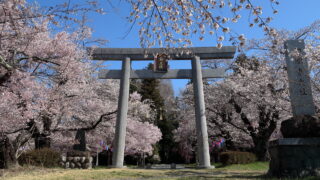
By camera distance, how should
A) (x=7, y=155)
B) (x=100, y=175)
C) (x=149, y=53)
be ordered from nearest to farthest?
(x=100, y=175) → (x=7, y=155) → (x=149, y=53)

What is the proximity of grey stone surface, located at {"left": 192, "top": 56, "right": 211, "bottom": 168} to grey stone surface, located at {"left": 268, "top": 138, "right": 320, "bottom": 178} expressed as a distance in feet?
20.1

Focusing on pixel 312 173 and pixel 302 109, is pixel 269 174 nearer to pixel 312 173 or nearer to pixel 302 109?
pixel 312 173

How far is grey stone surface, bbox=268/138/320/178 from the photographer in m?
6.54

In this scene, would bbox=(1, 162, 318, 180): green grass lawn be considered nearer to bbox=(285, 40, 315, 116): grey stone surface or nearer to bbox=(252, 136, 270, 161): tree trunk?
bbox=(285, 40, 315, 116): grey stone surface

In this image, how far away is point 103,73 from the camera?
14578 mm

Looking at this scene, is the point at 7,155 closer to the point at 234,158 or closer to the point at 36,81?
the point at 36,81

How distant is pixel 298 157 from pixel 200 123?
6.88 m

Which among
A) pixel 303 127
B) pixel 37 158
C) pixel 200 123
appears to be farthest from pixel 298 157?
pixel 37 158

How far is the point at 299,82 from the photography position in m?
7.66

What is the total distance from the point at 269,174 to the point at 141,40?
5613mm

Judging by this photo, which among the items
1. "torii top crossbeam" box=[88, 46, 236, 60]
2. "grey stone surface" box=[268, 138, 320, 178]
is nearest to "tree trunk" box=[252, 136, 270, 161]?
"torii top crossbeam" box=[88, 46, 236, 60]

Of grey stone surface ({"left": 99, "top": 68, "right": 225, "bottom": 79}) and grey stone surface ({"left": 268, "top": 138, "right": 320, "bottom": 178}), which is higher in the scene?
grey stone surface ({"left": 99, "top": 68, "right": 225, "bottom": 79})

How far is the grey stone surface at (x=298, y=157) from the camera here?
6.54 meters

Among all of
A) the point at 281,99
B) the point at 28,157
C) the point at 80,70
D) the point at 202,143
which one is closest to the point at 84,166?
the point at 28,157
